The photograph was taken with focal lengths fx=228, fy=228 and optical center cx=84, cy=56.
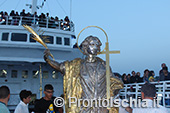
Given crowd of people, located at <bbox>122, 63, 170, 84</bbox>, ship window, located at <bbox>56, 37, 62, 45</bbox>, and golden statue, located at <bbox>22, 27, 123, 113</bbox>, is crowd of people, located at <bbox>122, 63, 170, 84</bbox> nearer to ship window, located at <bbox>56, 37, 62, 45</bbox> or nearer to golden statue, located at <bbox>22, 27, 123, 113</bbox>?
golden statue, located at <bbox>22, 27, 123, 113</bbox>

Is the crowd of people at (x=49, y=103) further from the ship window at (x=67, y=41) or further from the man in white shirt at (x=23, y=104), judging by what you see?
the ship window at (x=67, y=41)

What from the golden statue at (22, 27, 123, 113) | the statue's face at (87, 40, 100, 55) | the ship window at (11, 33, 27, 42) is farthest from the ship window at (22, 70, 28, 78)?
the statue's face at (87, 40, 100, 55)

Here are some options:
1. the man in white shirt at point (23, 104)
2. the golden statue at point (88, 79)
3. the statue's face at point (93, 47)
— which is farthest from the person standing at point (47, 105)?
the statue's face at point (93, 47)

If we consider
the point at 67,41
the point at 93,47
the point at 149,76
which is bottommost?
the point at 149,76

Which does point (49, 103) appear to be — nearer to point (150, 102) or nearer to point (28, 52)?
point (150, 102)

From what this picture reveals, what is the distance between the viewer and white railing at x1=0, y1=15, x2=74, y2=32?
1491cm

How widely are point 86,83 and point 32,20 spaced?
1221cm

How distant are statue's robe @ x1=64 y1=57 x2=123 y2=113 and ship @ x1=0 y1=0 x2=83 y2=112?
10.1m

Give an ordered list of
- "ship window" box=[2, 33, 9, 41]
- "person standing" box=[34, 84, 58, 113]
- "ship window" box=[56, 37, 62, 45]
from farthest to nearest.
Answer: "ship window" box=[56, 37, 62, 45]
"ship window" box=[2, 33, 9, 41]
"person standing" box=[34, 84, 58, 113]

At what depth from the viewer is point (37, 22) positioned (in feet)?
51.8

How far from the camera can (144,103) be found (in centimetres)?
295

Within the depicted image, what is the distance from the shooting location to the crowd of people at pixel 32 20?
1493 centimetres

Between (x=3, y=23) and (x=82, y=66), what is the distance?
12.7 metres

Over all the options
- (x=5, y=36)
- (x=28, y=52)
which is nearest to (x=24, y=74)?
(x=28, y=52)
